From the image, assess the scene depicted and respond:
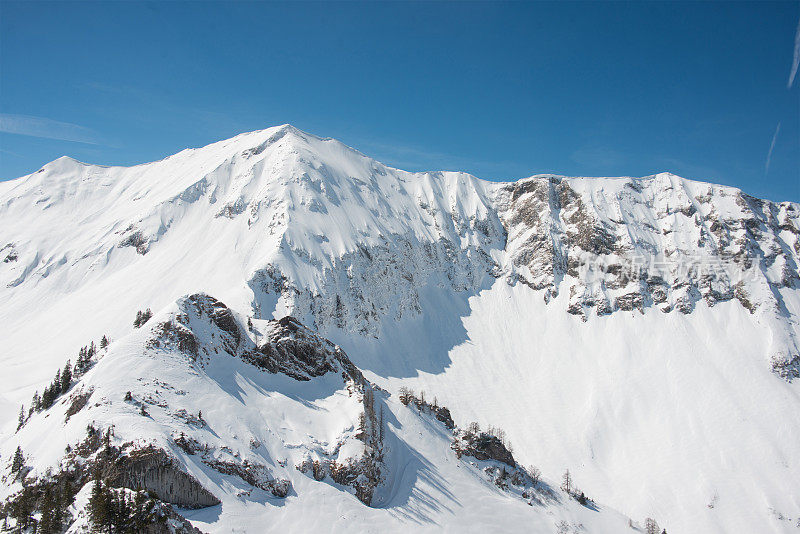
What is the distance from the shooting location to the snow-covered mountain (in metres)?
43.2

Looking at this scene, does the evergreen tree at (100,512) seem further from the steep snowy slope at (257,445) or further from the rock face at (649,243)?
the rock face at (649,243)

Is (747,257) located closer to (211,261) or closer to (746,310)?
(746,310)

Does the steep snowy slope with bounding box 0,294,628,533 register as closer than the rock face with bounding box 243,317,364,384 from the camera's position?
Yes

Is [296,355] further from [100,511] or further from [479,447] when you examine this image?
[100,511]

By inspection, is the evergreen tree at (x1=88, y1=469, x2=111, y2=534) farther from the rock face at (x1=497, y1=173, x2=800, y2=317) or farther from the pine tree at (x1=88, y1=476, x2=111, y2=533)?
the rock face at (x1=497, y1=173, x2=800, y2=317)

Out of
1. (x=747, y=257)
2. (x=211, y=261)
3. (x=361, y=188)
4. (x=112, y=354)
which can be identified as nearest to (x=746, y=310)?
(x=747, y=257)

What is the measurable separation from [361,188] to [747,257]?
117583mm

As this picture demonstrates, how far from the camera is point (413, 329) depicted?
12381cm

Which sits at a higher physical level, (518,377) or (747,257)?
(747,257)

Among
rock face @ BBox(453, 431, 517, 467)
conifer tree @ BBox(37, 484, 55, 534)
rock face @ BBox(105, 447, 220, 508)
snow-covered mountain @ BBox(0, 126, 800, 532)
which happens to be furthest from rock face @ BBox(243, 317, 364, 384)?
conifer tree @ BBox(37, 484, 55, 534)

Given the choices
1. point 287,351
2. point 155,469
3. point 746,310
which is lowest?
point 155,469

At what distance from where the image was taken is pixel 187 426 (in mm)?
37344

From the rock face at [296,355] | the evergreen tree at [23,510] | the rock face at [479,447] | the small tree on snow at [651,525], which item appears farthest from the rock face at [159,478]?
the small tree on snow at [651,525]

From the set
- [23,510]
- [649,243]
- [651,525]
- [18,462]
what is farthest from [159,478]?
[649,243]
